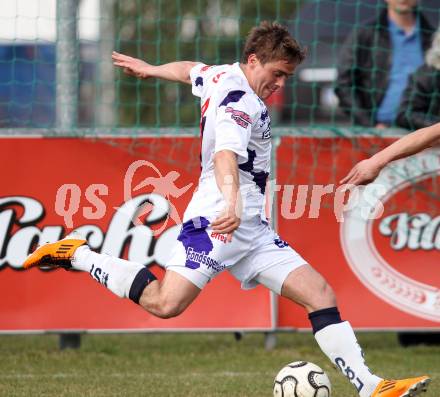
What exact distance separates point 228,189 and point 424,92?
4168mm

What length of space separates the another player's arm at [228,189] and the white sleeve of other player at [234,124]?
0.05 metres

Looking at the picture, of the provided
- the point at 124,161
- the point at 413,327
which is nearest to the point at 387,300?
the point at 413,327

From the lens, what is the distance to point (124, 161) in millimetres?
9031

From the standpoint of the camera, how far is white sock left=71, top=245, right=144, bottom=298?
21.6 ft

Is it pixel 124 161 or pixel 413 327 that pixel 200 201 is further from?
A: pixel 413 327

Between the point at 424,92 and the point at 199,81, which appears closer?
the point at 199,81

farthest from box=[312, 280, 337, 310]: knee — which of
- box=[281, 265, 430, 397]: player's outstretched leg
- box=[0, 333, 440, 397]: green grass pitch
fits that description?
box=[0, 333, 440, 397]: green grass pitch

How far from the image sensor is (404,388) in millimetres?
6016

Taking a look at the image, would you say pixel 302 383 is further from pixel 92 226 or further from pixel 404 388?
pixel 92 226

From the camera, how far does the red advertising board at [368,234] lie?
29.6 ft

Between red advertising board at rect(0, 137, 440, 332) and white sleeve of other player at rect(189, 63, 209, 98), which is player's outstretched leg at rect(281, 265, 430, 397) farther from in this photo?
red advertising board at rect(0, 137, 440, 332)

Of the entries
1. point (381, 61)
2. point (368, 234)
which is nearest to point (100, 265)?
point (368, 234)

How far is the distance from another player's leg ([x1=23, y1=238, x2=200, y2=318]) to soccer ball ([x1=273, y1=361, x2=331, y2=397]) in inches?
28.0

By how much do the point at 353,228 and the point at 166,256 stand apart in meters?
1.54
